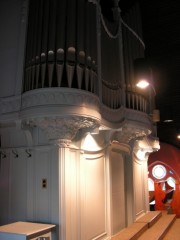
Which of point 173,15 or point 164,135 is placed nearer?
point 173,15

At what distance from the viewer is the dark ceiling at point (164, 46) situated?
812cm

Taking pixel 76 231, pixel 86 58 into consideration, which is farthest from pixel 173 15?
pixel 76 231

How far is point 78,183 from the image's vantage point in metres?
4.89

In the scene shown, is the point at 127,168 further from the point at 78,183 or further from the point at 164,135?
the point at 164,135

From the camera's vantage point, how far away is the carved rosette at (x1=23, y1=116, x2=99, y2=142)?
14.3ft

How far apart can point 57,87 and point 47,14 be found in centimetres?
126

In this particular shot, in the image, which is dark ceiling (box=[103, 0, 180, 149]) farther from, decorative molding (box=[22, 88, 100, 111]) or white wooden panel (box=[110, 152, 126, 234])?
decorative molding (box=[22, 88, 100, 111])

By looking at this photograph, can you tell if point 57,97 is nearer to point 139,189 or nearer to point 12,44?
point 12,44

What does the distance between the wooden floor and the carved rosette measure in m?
2.56

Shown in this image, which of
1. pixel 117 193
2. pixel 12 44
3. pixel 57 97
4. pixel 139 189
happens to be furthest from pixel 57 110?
pixel 139 189

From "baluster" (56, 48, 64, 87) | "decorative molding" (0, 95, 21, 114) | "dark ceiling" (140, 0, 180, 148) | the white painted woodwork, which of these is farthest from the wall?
"dark ceiling" (140, 0, 180, 148)

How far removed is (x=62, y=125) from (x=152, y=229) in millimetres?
4163

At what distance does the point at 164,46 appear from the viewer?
9.27 metres

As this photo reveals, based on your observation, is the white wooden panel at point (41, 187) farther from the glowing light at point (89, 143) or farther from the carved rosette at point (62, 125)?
the glowing light at point (89, 143)
